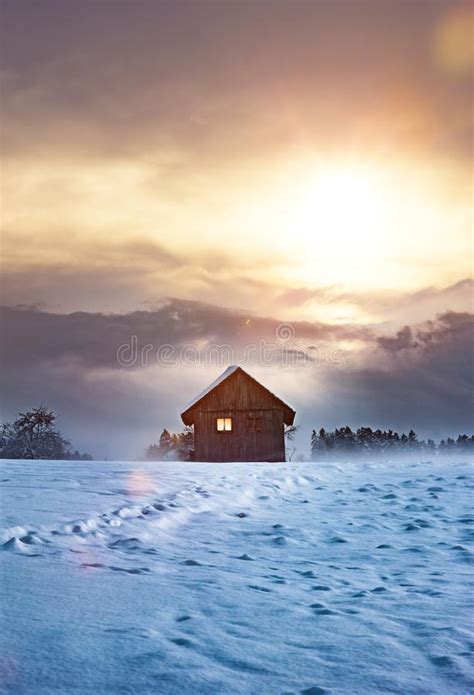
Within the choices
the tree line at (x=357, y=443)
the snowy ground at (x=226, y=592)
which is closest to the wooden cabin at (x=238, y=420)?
the snowy ground at (x=226, y=592)

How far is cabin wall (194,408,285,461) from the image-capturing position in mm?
30422

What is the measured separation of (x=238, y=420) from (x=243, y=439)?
3.13ft

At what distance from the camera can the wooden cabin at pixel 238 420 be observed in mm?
30484

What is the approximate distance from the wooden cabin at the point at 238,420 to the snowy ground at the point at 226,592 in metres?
20.9

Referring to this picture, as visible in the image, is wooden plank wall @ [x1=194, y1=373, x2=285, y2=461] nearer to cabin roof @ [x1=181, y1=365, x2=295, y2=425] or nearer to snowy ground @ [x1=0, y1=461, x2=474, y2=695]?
cabin roof @ [x1=181, y1=365, x2=295, y2=425]

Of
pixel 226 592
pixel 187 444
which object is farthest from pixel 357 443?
pixel 226 592

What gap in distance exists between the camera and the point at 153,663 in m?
3.21

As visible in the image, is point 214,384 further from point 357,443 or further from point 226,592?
point 357,443

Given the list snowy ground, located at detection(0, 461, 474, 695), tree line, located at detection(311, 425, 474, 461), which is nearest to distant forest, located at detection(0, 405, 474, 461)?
tree line, located at detection(311, 425, 474, 461)

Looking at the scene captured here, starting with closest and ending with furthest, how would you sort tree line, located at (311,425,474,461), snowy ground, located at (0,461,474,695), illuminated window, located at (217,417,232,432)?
snowy ground, located at (0,461,474,695), illuminated window, located at (217,417,232,432), tree line, located at (311,425,474,461)

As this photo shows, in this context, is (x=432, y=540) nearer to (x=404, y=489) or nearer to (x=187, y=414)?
(x=404, y=489)

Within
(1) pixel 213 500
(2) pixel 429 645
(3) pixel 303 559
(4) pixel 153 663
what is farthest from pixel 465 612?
(1) pixel 213 500

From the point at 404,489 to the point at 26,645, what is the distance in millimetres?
8425

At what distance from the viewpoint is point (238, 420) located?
100 feet
